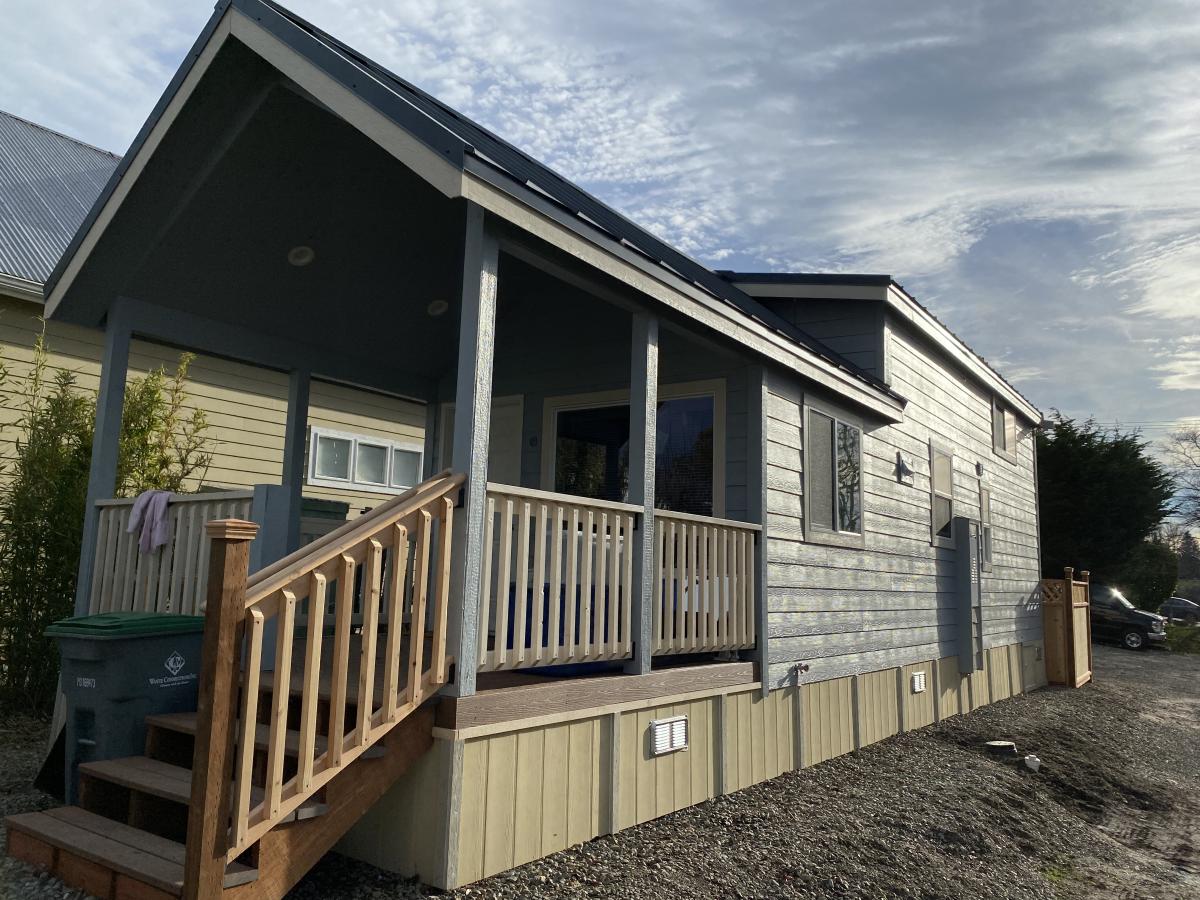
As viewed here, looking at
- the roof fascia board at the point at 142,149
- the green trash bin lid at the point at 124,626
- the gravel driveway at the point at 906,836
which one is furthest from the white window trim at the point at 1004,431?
the green trash bin lid at the point at 124,626

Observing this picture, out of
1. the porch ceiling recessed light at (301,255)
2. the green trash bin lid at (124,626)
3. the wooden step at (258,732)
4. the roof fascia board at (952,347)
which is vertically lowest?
the wooden step at (258,732)

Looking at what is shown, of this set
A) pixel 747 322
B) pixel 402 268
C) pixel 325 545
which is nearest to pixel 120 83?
pixel 402 268

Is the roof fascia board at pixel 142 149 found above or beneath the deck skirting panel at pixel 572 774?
above

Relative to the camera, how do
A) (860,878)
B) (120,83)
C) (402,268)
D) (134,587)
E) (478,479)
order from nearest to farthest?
(478,479) → (860,878) → (134,587) → (402,268) → (120,83)

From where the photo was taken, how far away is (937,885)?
4605mm

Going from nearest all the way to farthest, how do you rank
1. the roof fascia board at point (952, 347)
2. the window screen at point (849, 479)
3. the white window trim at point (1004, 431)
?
the window screen at point (849, 479)
the roof fascia board at point (952, 347)
the white window trim at point (1004, 431)

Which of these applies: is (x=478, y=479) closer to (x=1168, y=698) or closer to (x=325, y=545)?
(x=325, y=545)

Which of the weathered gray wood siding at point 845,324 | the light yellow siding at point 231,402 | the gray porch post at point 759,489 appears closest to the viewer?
the gray porch post at point 759,489

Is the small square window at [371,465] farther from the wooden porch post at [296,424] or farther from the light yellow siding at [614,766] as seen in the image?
the light yellow siding at [614,766]

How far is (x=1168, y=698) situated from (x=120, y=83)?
1760 centimetres

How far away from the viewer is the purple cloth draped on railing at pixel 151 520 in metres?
4.76

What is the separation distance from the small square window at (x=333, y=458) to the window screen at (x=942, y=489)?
681 cm

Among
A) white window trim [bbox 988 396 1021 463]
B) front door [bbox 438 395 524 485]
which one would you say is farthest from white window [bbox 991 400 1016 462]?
front door [bbox 438 395 524 485]

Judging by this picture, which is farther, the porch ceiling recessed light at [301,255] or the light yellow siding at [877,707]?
the light yellow siding at [877,707]
